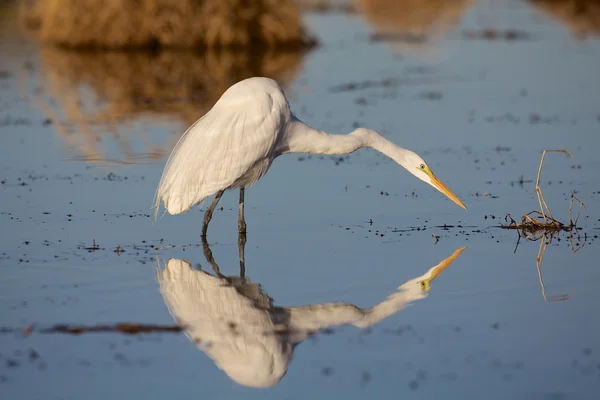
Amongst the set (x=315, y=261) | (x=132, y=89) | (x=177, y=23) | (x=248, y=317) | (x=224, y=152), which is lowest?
(x=132, y=89)

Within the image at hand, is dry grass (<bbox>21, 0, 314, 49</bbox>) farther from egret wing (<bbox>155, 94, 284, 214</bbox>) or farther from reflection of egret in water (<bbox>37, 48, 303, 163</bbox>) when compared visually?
egret wing (<bbox>155, 94, 284, 214</bbox>)

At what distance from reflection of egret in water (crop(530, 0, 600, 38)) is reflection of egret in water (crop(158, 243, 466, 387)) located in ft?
75.9

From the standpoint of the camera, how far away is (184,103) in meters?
19.2

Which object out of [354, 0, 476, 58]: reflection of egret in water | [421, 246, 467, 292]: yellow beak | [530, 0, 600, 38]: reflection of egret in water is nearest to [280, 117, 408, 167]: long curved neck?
[421, 246, 467, 292]: yellow beak

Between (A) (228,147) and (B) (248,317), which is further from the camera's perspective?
(A) (228,147)

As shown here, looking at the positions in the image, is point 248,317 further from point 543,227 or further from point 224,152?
point 543,227

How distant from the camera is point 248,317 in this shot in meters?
7.55

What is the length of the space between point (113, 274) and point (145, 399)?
2.74m

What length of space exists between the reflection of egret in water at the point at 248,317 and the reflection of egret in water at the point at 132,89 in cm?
607

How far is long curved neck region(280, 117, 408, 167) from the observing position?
33.1 ft

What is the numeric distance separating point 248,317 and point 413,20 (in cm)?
3035

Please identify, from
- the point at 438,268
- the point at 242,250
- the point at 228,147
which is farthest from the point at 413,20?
the point at 438,268

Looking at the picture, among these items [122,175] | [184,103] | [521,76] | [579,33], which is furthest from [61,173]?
[579,33]

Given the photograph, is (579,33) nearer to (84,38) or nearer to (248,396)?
(84,38)
